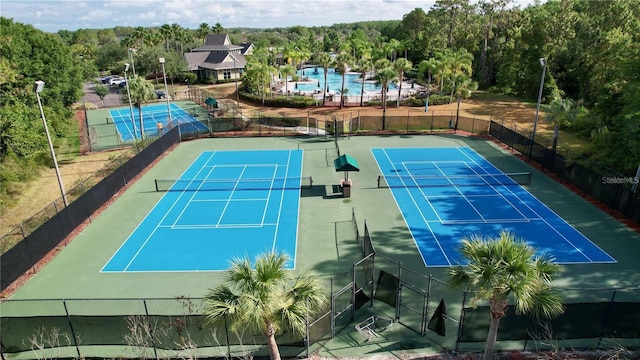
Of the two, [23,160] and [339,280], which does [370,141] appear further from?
[23,160]

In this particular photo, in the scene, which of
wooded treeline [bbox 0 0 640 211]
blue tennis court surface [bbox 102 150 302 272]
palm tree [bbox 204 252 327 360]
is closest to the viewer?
palm tree [bbox 204 252 327 360]

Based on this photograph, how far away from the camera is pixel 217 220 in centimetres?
2150

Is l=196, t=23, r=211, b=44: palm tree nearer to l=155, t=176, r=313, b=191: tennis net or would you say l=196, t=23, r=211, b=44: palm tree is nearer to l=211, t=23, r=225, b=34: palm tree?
l=211, t=23, r=225, b=34: palm tree

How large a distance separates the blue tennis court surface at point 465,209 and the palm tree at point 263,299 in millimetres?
8827

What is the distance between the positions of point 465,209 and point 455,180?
15.3 feet

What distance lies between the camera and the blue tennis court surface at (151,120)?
38.7 m

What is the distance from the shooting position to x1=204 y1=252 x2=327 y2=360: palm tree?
29.8ft

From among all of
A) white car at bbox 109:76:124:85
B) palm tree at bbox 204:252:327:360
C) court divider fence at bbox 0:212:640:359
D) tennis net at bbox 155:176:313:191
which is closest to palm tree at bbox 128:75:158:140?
tennis net at bbox 155:176:313:191

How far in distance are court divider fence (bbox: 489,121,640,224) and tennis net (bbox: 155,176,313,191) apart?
15.8 meters

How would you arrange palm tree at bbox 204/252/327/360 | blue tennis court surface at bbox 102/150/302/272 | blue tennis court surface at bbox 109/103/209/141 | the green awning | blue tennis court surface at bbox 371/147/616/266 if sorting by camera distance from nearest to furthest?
palm tree at bbox 204/252/327/360 → blue tennis court surface at bbox 102/150/302/272 → blue tennis court surface at bbox 371/147/616/266 → the green awning → blue tennis court surface at bbox 109/103/209/141

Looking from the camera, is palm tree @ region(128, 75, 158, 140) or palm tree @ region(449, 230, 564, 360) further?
palm tree @ region(128, 75, 158, 140)

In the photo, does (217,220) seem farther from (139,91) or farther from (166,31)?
(166,31)

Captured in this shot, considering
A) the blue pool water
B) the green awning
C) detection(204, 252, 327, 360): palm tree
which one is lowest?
the green awning

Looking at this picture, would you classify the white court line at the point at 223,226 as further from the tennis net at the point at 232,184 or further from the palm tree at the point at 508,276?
the palm tree at the point at 508,276
